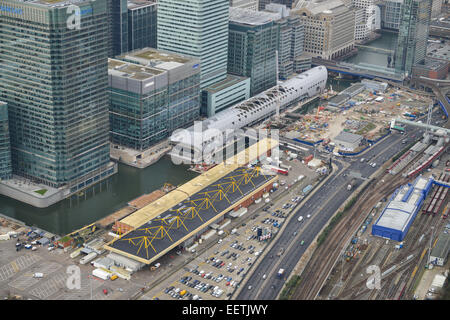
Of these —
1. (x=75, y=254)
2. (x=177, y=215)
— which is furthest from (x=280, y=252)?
(x=75, y=254)

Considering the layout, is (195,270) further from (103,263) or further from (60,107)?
(60,107)

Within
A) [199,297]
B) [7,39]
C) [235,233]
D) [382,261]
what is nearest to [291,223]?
[235,233]

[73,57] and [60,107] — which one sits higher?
[73,57]

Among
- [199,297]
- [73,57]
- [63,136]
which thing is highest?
[73,57]

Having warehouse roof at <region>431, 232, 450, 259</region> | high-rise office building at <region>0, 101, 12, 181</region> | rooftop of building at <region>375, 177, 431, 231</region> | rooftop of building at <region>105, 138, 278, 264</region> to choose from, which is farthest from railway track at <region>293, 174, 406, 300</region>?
high-rise office building at <region>0, 101, 12, 181</region>

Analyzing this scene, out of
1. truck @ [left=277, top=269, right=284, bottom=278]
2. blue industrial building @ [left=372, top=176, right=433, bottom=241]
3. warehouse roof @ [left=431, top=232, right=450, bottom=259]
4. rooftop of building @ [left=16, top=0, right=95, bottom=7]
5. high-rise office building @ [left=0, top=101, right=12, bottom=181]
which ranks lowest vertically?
truck @ [left=277, top=269, right=284, bottom=278]

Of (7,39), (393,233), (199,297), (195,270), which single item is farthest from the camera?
(7,39)

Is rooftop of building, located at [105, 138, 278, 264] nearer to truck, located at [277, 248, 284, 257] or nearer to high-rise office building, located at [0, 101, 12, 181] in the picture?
truck, located at [277, 248, 284, 257]

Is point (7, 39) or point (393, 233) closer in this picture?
point (393, 233)
